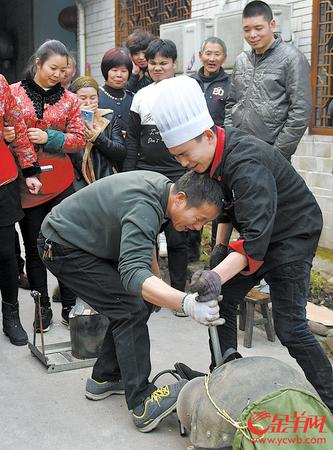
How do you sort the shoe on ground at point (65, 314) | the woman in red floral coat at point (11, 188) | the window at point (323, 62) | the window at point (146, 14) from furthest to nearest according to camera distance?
1. the window at point (146, 14)
2. the window at point (323, 62)
3. the shoe on ground at point (65, 314)
4. the woman in red floral coat at point (11, 188)

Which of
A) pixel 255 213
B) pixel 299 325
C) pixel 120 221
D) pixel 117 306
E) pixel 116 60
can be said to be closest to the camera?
pixel 255 213

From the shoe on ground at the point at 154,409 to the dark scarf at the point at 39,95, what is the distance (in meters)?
2.17

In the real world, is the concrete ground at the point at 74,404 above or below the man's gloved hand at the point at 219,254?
below

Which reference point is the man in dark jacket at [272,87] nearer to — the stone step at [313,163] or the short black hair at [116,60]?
the short black hair at [116,60]

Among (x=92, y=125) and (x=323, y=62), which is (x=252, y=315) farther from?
(x=323, y=62)

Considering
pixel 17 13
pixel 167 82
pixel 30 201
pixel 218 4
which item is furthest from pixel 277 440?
pixel 17 13

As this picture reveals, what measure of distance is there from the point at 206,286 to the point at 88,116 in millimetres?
2759

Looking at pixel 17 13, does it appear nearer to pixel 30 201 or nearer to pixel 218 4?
pixel 218 4

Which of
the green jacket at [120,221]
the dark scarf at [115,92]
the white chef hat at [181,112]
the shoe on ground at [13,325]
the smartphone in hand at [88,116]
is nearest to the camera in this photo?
the green jacket at [120,221]

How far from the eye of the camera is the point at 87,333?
4238 mm

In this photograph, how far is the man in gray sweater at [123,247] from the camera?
3.00 meters

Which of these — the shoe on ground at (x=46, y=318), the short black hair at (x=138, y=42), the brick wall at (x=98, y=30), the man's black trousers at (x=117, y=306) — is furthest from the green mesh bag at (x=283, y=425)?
the brick wall at (x=98, y=30)

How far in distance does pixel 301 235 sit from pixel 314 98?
3.47m

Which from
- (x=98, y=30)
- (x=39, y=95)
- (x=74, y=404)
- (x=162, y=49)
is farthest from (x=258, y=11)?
(x=98, y=30)
